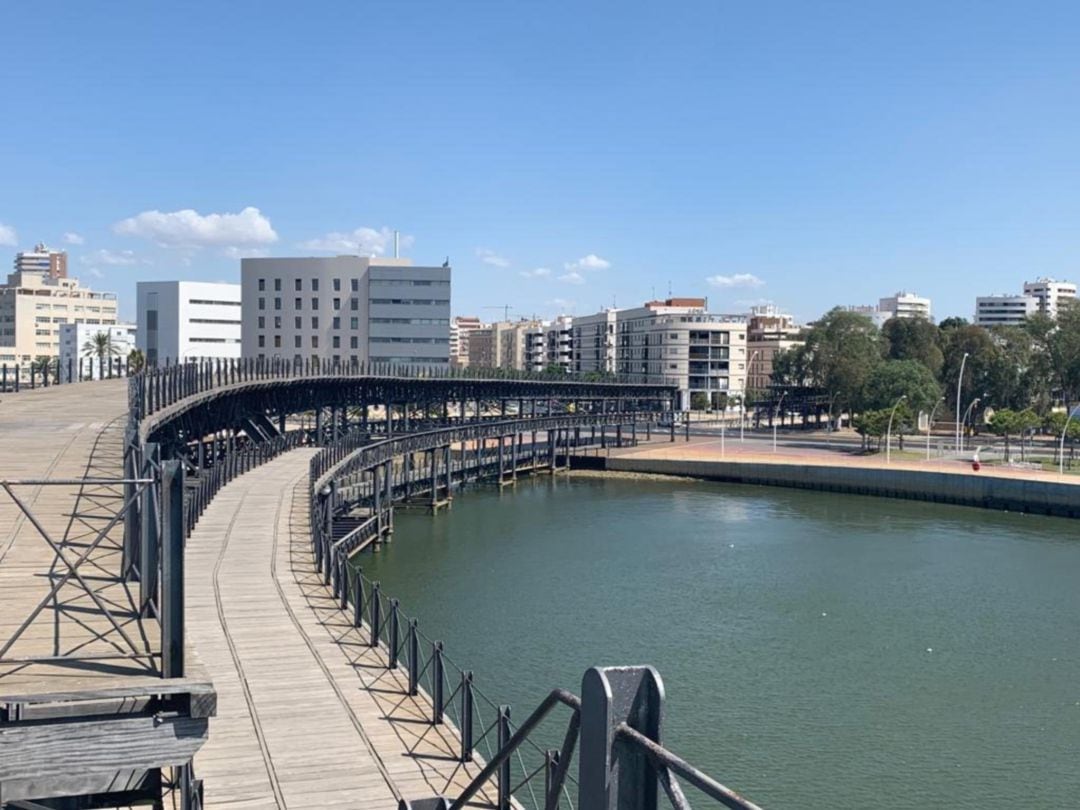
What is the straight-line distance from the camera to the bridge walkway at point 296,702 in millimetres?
10773

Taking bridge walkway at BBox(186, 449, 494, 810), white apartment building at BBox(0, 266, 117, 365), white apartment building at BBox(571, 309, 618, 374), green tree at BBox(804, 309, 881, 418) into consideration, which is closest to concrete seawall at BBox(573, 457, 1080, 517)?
green tree at BBox(804, 309, 881, 418)

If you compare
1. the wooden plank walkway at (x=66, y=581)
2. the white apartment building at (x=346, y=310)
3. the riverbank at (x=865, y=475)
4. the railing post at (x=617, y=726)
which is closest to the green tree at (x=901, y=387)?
the riverbank at (x=865, y=475)

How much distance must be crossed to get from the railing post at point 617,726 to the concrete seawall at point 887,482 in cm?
5288

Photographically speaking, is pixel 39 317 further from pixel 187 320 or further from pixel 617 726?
pixel 617 726

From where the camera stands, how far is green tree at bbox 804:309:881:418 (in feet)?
293

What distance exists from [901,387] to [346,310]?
45.5 m

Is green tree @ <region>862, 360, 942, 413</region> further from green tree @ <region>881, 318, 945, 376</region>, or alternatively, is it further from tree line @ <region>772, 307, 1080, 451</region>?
green tree @ <region>881, 318, 945, 376</region>

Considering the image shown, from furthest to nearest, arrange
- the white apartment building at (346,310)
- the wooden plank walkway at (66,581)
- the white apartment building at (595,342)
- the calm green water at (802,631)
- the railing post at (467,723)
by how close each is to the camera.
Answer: the white apartment building at (595,342), the white apartment building at (346,310), the calm green water at (802,631), the railing post at (467,723), the wooden plank walkway at (66,581)

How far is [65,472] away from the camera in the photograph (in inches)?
590

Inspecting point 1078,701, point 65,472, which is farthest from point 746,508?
point 65,472

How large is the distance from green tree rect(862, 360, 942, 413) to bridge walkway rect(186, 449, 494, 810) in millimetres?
64514

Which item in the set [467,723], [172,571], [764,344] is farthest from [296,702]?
[764,344]

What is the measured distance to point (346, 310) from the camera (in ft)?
299

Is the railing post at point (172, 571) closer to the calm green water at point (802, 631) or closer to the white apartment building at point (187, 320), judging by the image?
the calm green water at point (802, 631)
